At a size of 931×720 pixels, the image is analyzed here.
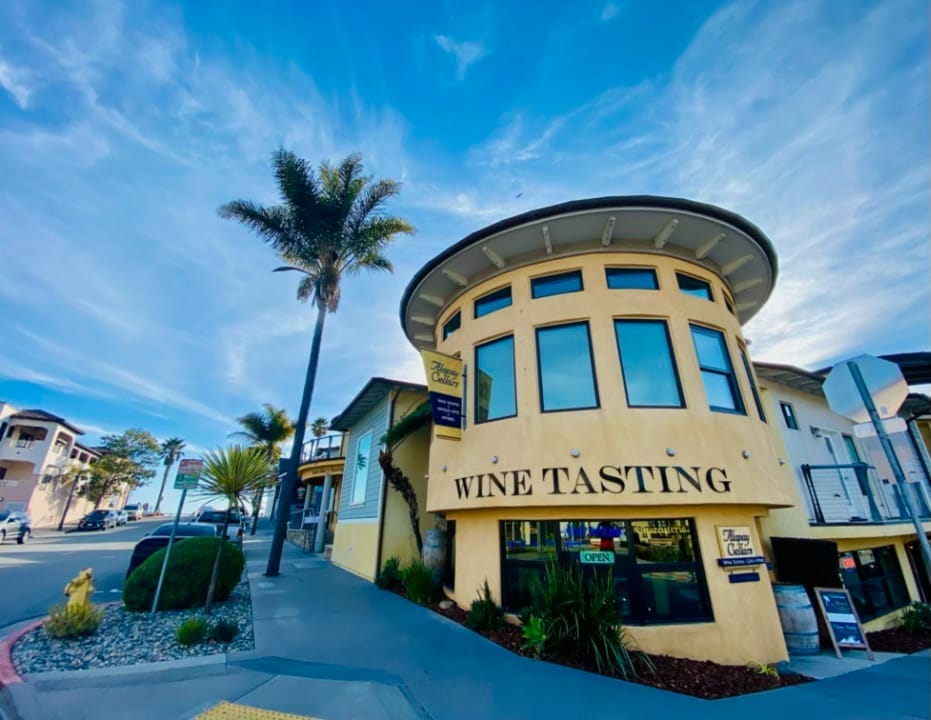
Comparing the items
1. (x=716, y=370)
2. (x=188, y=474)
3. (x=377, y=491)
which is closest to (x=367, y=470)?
(x=377, y=491)

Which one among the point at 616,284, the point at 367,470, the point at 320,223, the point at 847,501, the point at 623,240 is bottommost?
the point at 847,501

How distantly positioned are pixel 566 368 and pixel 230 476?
7255mm

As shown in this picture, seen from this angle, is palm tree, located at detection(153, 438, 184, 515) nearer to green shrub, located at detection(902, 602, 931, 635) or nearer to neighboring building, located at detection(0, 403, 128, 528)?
neighboring building, located at detection(0, 403, 128, 528)

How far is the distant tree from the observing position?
133 ft

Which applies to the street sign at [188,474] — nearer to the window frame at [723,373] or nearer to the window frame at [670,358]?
the window frame at [670,358]

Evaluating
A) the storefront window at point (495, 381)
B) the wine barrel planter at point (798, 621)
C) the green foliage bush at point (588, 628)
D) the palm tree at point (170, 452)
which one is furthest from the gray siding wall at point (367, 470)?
the palm tree at point (170, 452)

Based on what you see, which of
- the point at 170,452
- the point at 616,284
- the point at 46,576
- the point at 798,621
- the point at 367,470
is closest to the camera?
the point at 798,621

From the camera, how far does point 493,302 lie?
370 inches

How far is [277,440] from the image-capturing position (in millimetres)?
35594

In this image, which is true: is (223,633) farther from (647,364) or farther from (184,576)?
(647,364)

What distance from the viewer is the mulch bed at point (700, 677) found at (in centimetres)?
500

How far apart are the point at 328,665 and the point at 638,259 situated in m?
8.88

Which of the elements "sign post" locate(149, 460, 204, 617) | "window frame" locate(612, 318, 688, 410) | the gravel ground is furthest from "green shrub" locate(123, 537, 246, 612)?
"window frame" locate(612, 318, 688, 410)

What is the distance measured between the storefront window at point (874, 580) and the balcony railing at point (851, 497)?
86 cm
